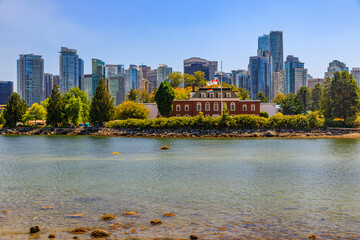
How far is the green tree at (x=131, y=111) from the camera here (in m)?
94.9

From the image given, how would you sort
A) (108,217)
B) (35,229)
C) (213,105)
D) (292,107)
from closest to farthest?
(35,229)
(108,217)
(213,105)
(292,107)

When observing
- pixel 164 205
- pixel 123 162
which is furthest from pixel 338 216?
pixel 123 162

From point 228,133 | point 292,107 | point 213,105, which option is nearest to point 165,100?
point 213,105

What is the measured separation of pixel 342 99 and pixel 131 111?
173 feet

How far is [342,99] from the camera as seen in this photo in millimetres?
85562

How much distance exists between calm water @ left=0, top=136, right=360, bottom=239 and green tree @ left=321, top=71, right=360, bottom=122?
54970 mm

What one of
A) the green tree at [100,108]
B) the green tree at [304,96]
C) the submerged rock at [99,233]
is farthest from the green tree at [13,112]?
the green tree at [304,96]

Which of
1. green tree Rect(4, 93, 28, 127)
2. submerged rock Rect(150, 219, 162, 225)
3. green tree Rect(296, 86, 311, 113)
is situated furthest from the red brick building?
submerged rock Rect(150, 219, 162, 225)

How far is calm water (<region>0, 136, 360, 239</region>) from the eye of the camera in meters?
14.6

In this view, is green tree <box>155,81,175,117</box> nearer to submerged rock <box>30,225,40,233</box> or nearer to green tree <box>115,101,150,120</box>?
green tree <box>115,101,150,120</box>

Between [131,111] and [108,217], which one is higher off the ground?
[131,111]

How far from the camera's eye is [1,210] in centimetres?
1722

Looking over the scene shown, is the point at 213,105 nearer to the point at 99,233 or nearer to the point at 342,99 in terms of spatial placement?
the point at 342,99

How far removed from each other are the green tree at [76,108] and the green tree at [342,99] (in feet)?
201
